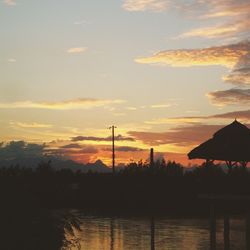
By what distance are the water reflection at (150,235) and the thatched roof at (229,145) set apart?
12.5 feet

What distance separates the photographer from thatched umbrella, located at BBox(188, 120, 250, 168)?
53.0 ft

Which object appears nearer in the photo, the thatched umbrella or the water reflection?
the thatched umbrella

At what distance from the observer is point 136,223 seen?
28359 millimetres

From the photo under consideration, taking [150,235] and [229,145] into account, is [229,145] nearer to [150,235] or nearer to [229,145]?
[229,145]

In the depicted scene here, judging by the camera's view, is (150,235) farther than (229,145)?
Yes

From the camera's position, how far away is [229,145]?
16.2 metres

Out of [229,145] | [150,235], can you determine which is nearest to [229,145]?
[229,145]

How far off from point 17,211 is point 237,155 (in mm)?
7390

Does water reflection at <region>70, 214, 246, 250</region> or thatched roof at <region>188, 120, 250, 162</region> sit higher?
thatched roof at <region>188, 120, 250, 162</region>

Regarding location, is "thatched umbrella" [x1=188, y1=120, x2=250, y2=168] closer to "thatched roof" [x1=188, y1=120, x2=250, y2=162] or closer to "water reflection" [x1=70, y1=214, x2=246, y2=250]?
"thatched roof" [x1=188, y1=120, x2=250, y2=162]

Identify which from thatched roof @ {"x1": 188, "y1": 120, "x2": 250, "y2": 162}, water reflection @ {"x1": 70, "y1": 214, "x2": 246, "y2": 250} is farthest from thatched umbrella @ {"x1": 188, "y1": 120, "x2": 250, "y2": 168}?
water reflection @ {"x1": 70, "y1": 214, "x2": 246, "y2": 250}

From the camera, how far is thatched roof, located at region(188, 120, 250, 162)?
16141mm

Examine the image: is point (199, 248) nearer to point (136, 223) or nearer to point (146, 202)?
point (136, 223)

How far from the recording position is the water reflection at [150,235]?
19.3 m
